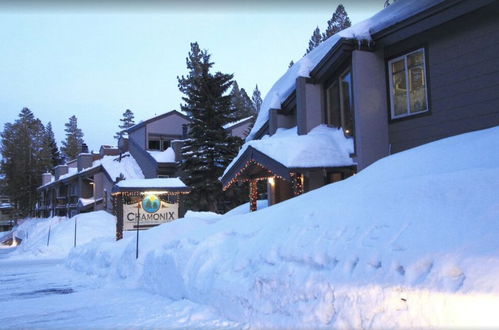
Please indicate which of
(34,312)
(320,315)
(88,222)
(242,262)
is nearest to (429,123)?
(242,262)

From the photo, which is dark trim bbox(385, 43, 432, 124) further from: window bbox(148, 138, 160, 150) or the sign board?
window bbox(148, 138, 160, 150)

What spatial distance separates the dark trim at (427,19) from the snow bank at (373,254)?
13.3 ft

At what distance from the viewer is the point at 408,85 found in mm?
12773

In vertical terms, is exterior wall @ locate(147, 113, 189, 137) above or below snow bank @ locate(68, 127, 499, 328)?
above

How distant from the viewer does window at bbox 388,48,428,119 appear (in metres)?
12.4

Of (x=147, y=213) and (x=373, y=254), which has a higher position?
(x=147, y=213)

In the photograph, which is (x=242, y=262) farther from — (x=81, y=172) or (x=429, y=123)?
(x=81, y=172)

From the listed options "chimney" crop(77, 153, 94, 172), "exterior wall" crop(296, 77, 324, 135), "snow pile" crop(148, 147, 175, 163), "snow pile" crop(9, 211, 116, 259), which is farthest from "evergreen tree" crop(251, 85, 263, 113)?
"exterior wall" crop(296, 77, 324, 135)

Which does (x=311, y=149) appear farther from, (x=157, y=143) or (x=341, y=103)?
(x=157, y=143)

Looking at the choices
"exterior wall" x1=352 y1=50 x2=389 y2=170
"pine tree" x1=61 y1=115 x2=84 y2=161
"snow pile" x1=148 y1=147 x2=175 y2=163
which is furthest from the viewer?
"pine tree" x1=61 y1=115 x2=84 y2=161

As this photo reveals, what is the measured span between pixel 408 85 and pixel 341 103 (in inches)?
104

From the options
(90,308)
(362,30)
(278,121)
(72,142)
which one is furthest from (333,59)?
(72,142)

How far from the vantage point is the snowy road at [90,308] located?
21.6ft

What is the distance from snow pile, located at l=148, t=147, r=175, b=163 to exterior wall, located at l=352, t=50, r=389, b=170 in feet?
67.8
